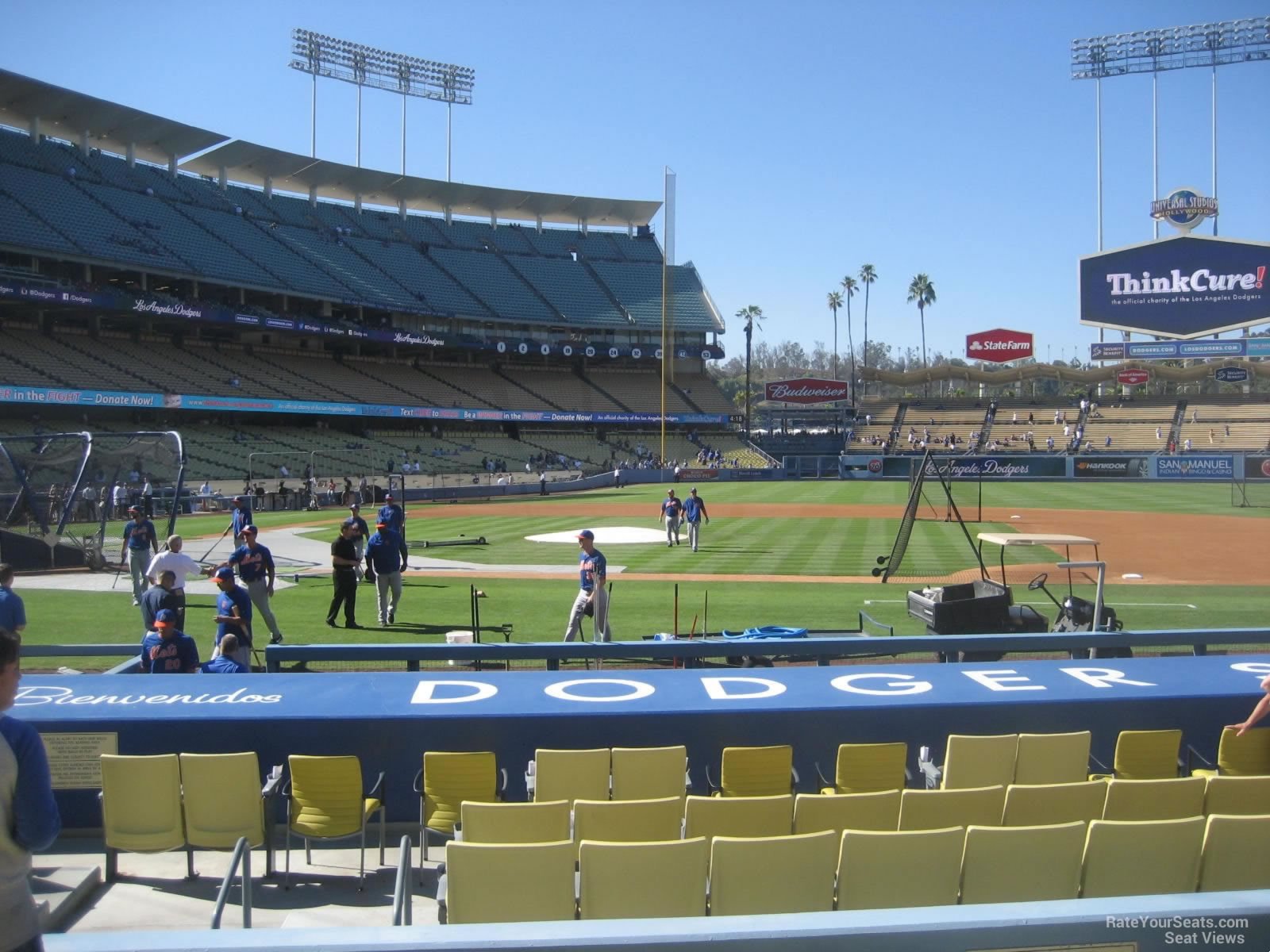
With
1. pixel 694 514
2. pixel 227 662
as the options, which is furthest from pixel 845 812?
pixel 694 514

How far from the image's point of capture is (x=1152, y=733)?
696 cm

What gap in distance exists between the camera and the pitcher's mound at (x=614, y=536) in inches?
1182

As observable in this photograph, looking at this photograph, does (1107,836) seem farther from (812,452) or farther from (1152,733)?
(812,452)

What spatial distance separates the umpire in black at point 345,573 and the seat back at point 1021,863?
1266 centimetres

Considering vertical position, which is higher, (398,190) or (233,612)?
(398,190)

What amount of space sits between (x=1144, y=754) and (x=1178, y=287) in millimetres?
61470

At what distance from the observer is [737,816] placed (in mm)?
5293

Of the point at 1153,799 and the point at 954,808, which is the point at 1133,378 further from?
the point at 954,808

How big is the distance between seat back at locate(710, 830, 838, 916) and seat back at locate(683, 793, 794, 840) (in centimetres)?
81

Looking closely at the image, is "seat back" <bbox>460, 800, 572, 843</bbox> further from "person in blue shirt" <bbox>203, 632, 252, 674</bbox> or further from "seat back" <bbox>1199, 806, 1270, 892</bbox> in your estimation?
"person in blue shirt" <bbox>203, 632, 252, 674</bbox>

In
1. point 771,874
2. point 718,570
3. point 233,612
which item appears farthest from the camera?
point 718,570

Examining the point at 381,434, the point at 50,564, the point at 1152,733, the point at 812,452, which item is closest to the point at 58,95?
the point at 381,434

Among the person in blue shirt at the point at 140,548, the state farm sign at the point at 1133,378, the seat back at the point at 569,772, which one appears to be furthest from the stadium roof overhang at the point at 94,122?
the state farm sign at the point at 1133,378

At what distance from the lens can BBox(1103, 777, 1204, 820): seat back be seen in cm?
547
